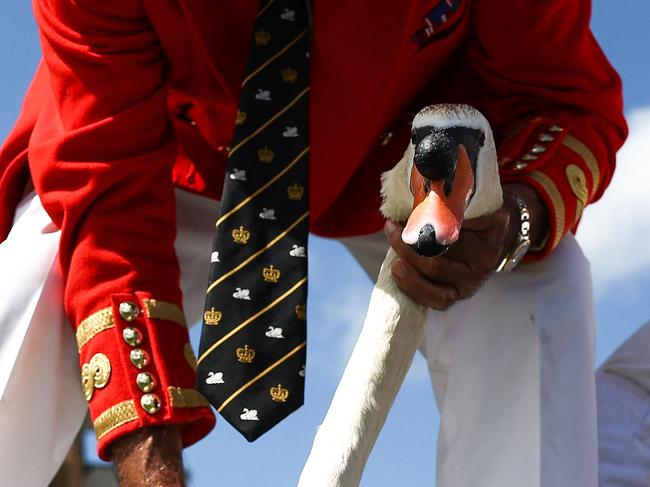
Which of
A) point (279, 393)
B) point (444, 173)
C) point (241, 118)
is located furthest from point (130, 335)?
point (444, 173)

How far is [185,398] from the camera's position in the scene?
2479 mm

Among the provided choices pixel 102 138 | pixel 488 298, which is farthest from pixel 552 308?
pixel 102 138

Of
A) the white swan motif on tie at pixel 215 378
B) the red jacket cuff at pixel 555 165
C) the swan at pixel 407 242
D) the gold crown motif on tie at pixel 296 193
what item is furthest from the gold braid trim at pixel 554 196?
the white swan motif on tie at pixel 215 378

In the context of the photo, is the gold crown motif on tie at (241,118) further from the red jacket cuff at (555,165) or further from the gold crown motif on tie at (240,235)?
the red jacket cuff at (555,165)

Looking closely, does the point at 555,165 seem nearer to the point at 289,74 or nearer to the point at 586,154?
the point at 586,154

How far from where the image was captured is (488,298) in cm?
263

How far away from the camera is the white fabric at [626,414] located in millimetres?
2994

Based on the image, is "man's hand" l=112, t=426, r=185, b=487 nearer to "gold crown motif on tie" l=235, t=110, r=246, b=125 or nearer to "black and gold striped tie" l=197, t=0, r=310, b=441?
"black and gold striped tie" l=197, t=0, r=310, b=441

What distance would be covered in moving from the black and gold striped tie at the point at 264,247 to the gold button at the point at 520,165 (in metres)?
0.35

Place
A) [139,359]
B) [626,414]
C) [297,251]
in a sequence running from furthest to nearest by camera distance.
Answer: [626,414] → [139,359] → [297,251]

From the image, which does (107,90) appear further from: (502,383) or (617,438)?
(617,438)

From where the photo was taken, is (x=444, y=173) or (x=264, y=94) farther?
(x=264, y=94)

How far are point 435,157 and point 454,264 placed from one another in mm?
356

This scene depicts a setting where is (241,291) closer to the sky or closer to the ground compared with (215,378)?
closer to the sky
